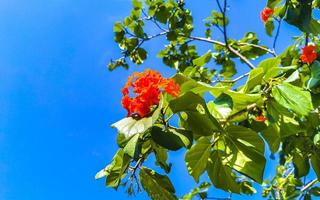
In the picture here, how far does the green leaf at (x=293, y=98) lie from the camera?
1438 millimetres

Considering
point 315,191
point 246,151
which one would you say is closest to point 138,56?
point 315,191

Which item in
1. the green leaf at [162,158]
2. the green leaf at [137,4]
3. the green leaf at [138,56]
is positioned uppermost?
the green leaf at [137,4]

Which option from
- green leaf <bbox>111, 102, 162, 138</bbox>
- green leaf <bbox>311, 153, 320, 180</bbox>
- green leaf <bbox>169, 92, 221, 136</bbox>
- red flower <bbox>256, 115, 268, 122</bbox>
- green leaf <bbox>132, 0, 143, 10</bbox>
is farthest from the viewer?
green leaf <bbox>132, 0, 143, 10</bbox>

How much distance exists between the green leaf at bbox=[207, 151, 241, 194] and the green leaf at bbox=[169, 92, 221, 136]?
18 cm

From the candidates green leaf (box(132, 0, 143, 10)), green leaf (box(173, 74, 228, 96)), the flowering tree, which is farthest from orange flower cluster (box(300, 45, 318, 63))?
green leaf (box(132, 0, 143, 10))

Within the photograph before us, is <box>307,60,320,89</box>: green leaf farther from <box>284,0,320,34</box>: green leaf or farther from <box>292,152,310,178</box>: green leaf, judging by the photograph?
<box>292,152,310,178</box>: green leaf

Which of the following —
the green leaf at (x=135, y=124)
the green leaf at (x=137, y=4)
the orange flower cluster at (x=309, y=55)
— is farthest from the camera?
the green leaf at (x=137, y=4)

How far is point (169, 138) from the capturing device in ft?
4.27

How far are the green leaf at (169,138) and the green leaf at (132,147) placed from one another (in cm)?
9

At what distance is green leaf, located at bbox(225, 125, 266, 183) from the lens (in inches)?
59.4

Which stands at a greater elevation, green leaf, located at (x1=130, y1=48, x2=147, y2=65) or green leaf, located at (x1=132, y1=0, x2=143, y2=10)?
green leaf, located at (x1=132, y1=0, x2=143, y2=10)

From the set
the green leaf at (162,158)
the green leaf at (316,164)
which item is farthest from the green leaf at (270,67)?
the green leaf at (316,164)

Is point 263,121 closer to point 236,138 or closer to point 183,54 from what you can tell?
point 236,138

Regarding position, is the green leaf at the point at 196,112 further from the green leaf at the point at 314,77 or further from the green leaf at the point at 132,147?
the green leaf at the point at 314,77
